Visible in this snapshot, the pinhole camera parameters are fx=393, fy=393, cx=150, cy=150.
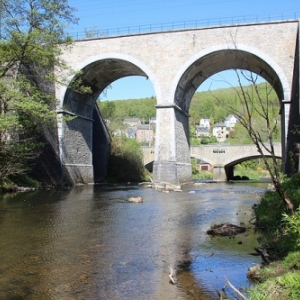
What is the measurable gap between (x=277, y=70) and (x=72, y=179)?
15166 mm

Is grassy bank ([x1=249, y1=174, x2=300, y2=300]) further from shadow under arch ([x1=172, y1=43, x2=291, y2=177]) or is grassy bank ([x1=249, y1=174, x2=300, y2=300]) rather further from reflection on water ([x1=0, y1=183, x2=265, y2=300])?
shadow under arch ([x1=172, y1=43, x2=291, y2=177])

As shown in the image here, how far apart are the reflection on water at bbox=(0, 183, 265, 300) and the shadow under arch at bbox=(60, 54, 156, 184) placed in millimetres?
16687

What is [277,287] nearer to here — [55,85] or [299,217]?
[299,217]

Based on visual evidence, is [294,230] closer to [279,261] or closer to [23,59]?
[279,261]

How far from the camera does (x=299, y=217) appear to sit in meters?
4.80

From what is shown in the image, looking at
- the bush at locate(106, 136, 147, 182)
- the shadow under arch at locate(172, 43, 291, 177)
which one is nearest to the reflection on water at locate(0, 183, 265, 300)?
the shadow under arch at locate(172, 43, 291, 177)

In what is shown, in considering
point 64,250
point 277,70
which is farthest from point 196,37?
point 64,250

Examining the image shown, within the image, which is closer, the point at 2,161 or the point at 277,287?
the point at 277,287

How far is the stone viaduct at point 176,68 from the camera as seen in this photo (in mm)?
23781

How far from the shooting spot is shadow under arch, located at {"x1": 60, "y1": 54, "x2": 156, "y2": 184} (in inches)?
1064

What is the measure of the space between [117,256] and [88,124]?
25.4 m

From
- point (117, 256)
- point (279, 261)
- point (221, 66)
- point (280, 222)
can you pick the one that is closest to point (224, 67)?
point (221, 66)

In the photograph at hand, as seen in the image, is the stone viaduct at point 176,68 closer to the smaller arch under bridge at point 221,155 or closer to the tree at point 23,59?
the tree at point 23,59

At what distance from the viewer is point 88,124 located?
1222 inches
